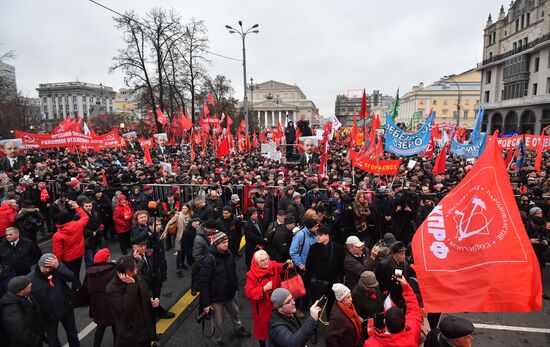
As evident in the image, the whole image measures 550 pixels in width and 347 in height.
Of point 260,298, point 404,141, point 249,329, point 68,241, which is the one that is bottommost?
point 249,329

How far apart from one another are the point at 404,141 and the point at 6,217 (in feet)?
33.0

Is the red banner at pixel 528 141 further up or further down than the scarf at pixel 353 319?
further up

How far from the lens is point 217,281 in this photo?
13.6 feet

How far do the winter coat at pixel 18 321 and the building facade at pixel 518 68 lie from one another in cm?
4359

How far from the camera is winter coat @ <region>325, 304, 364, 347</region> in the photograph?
301 centimetres

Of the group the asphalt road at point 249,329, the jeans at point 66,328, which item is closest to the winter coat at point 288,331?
the asphalt road at point 249,329

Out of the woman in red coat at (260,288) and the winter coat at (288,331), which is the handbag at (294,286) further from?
the winter coat at (288,331)

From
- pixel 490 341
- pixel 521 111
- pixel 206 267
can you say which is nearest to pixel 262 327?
pixel 206 267

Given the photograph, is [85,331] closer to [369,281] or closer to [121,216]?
A: [121,216]

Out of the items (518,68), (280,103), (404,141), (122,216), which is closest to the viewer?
(122,216)

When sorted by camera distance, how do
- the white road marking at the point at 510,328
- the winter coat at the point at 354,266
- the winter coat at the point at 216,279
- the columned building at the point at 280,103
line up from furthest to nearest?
the columned building at the point at 280,103
the white road marking at the point at 510,328
the winter coat at the point at 354,266
the winter coat at the point at 216,279

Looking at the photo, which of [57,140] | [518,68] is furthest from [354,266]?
[518,68]

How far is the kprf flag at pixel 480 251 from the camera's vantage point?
245 centimetres

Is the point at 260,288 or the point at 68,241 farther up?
the point at 68,241
